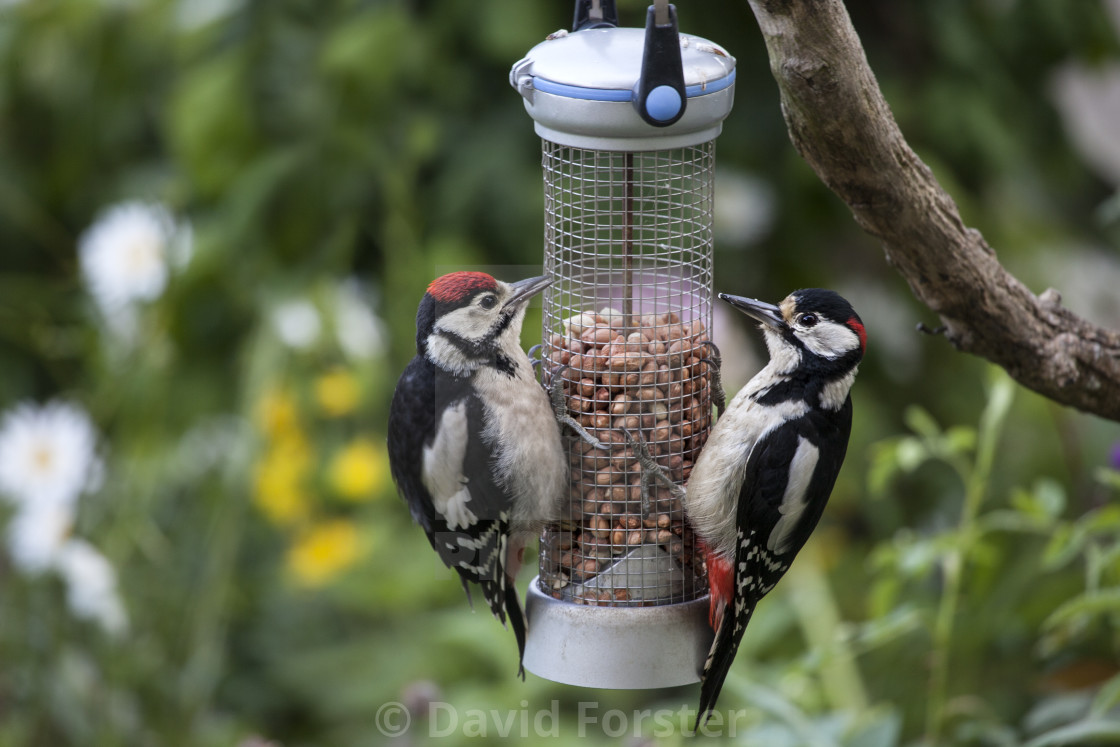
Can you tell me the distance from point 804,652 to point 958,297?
180cm

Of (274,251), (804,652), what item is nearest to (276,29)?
(274,251)

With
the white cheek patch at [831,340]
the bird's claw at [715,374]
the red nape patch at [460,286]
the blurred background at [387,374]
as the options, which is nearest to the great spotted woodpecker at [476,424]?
the red nape patch at [460,286]

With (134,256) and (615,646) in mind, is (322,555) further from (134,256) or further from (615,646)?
(615,646)

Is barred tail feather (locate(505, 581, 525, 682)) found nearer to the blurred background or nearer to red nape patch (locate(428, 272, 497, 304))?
red nape patch (locate(428, 272, 497, 304))

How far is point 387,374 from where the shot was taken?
414 centimetres

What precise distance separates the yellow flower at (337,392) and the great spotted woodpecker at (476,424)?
2083 millimetres

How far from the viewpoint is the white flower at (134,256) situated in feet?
12.1

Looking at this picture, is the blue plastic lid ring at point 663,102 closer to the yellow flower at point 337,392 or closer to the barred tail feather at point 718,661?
the barred tail feather at point 718,661

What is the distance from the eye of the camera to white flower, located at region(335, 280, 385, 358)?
416 centimetres

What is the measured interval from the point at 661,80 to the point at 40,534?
96.0 inches

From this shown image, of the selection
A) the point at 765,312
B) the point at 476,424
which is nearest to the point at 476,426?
the point at 476,424

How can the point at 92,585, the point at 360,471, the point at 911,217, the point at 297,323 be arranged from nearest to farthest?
the point at 911,217 → the point at 92,585 → the point at 297,323 → the point at 360,471

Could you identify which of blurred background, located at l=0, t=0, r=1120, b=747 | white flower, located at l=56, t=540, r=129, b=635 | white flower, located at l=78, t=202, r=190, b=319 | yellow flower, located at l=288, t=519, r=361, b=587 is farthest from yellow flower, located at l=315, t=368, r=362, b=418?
white flower, located at l=56, t=540, r=129, b=635

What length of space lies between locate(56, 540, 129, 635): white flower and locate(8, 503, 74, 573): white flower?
3 cm
